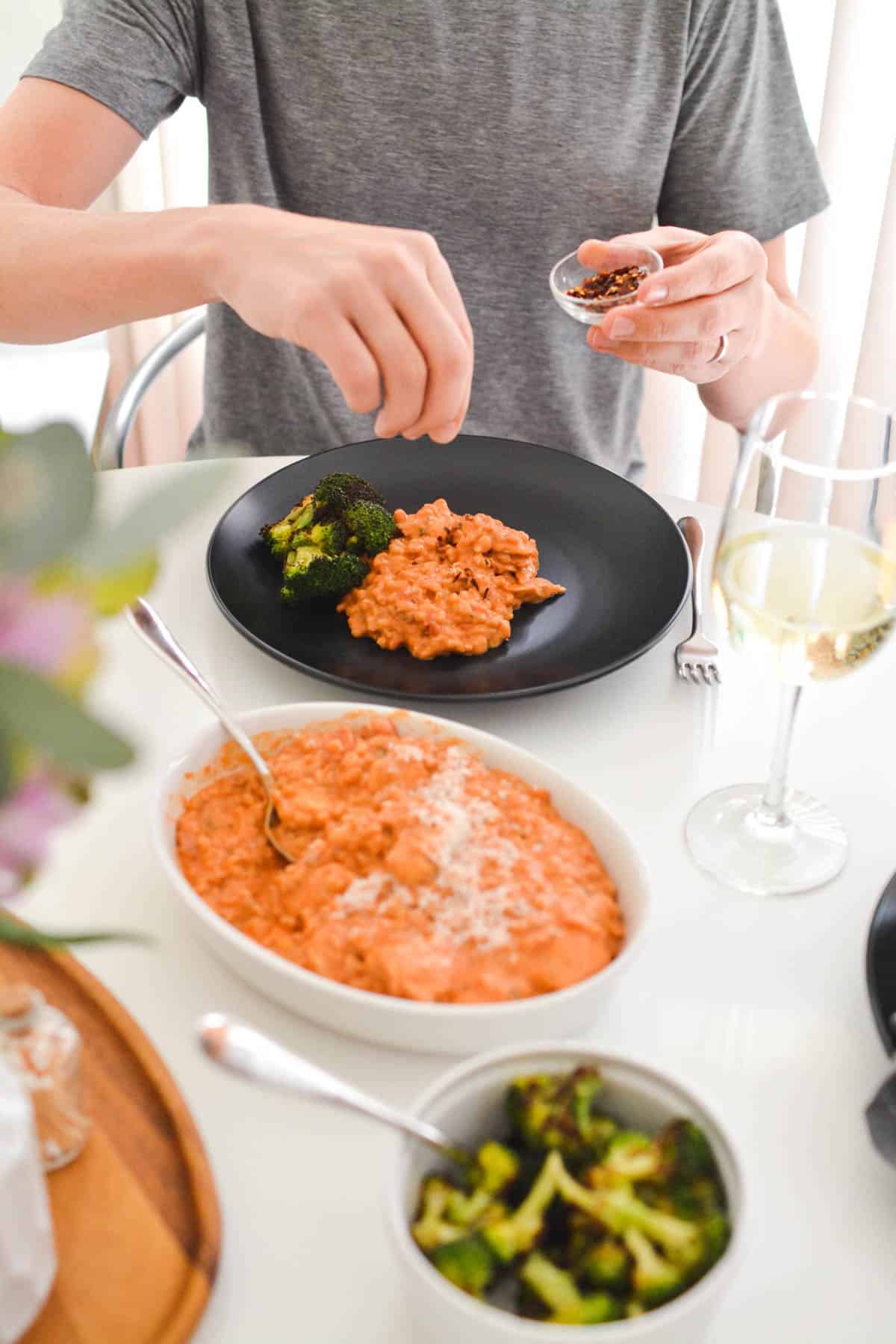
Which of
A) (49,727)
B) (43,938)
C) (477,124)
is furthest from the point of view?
(477,124)

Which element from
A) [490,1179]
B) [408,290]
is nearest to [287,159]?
[408,290]

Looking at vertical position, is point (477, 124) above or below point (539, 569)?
above

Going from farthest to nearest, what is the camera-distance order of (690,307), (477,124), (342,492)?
(477,124), (690,307), (342,492)

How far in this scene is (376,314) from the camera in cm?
106

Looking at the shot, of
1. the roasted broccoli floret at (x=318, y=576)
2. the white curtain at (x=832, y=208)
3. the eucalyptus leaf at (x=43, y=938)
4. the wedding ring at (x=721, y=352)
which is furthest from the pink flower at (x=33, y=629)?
the white curtain at (x=832, y=208)

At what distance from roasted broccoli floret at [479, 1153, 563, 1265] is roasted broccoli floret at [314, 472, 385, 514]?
2.47ft

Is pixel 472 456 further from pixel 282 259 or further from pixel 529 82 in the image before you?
pixel 529 82

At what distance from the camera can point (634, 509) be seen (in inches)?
50.1

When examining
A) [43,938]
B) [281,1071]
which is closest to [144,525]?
[43,938]

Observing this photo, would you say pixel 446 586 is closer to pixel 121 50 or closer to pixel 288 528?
pixel 288 528

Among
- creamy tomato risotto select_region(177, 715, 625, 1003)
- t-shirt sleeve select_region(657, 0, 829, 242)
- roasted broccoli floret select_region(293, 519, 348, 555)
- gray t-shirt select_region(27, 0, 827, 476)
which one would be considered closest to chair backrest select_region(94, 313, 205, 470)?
gray t-shirt select_region(27, 0, 827, 476)

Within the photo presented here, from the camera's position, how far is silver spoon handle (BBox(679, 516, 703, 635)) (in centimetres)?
115

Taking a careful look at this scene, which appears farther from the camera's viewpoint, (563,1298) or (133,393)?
(133,393)

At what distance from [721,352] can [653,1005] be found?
93 centimetres
